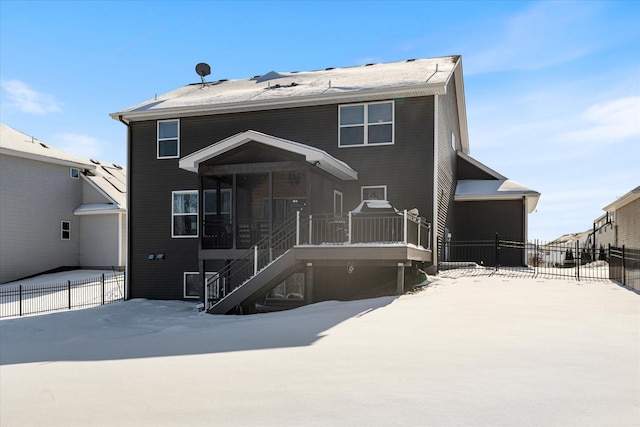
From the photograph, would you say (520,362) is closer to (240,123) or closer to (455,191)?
(240,123)

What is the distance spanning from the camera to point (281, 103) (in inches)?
722

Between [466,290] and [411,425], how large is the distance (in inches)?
390

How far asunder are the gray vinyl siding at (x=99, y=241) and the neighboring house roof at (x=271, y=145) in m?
14.0

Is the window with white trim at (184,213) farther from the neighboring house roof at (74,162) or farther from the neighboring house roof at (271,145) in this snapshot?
the neighboring house roof at (74,162)

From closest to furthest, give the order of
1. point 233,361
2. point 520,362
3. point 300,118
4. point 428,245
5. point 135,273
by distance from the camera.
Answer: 1. point 520,362
2. point 233,361
3. point 428,245
4. point 300,118
5. point 135,273

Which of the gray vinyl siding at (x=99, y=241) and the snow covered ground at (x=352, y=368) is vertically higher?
the gray vinyl siding at (x=99, y=241)

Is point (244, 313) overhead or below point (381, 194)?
below

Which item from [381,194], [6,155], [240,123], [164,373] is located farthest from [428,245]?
[6,155]

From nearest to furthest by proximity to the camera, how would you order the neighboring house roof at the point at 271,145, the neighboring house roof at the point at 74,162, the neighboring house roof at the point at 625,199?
the neighboring house roof at the point at 271,145
the neighboring house roof at the point at 625,199
the neighboring house roof at the point at 74,162

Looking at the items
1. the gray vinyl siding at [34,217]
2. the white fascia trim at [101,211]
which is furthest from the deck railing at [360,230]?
the gray vinyl siding at [34,217]

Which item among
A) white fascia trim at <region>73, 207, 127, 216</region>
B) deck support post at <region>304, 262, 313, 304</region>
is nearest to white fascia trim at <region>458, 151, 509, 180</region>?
deck support post at <region>304, 262, 313, 304</region>

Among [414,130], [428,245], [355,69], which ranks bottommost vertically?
[428,245]

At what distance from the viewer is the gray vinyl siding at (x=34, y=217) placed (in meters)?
25.8

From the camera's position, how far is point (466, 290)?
14172mm
